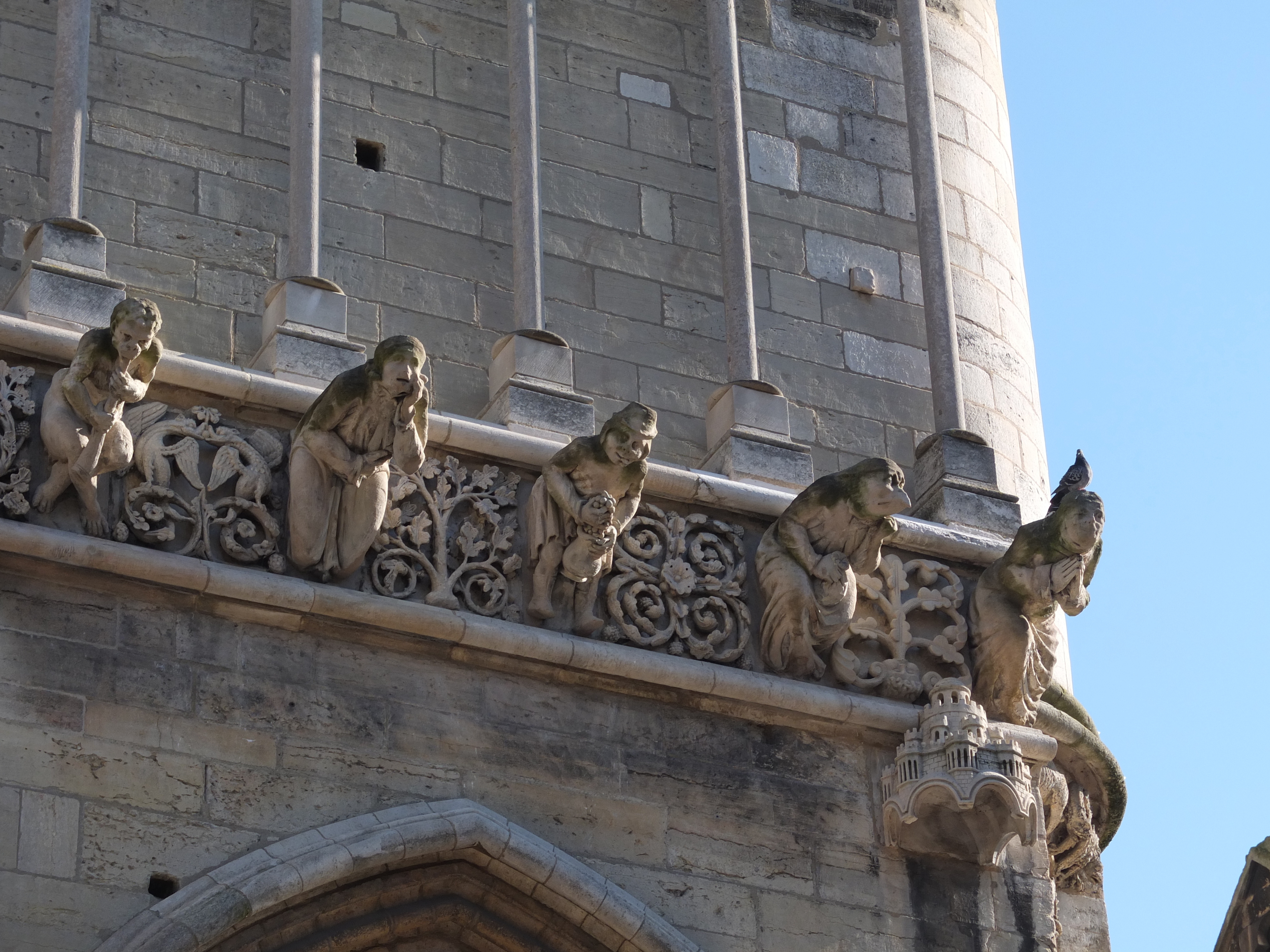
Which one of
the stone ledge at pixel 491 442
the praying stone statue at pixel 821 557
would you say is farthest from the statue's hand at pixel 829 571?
the stone ledge at pixel 491 442

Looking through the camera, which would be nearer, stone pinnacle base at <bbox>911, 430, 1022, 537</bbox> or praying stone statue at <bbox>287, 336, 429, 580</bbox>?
praying stone statue at <bbox>287, 336, 429, 580</bbox>

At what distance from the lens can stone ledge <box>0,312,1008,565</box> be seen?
9.27m

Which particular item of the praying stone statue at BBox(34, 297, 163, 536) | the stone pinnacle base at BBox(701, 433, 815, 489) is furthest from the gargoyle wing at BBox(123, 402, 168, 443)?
the stone pinnacle base at BBox(701, 433, 815, 489)

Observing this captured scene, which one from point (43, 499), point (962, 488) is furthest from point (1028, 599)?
point (43, 499)

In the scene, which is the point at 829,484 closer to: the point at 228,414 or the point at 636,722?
the point at 636,722

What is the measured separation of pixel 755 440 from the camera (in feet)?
34.3

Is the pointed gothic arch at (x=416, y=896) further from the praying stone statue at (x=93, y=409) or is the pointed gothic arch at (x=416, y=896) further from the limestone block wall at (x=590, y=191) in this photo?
the limestone block wall at (x=590, y=191)

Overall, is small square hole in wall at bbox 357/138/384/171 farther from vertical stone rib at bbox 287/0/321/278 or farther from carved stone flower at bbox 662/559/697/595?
carved stone flower at bbox 662/559/697/595

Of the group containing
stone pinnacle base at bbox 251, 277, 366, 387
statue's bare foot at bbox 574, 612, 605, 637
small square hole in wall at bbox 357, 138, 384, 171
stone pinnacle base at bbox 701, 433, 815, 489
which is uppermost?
small square hole in wall at bbox 357, 138, 384, 171

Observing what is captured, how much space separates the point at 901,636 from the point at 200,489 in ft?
7.83

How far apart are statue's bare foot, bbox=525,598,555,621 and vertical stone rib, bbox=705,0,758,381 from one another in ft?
4.15

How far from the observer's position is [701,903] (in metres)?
9.49

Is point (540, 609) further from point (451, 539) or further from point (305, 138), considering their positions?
point (305, 138)

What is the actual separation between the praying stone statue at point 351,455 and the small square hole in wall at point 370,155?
1578mm
